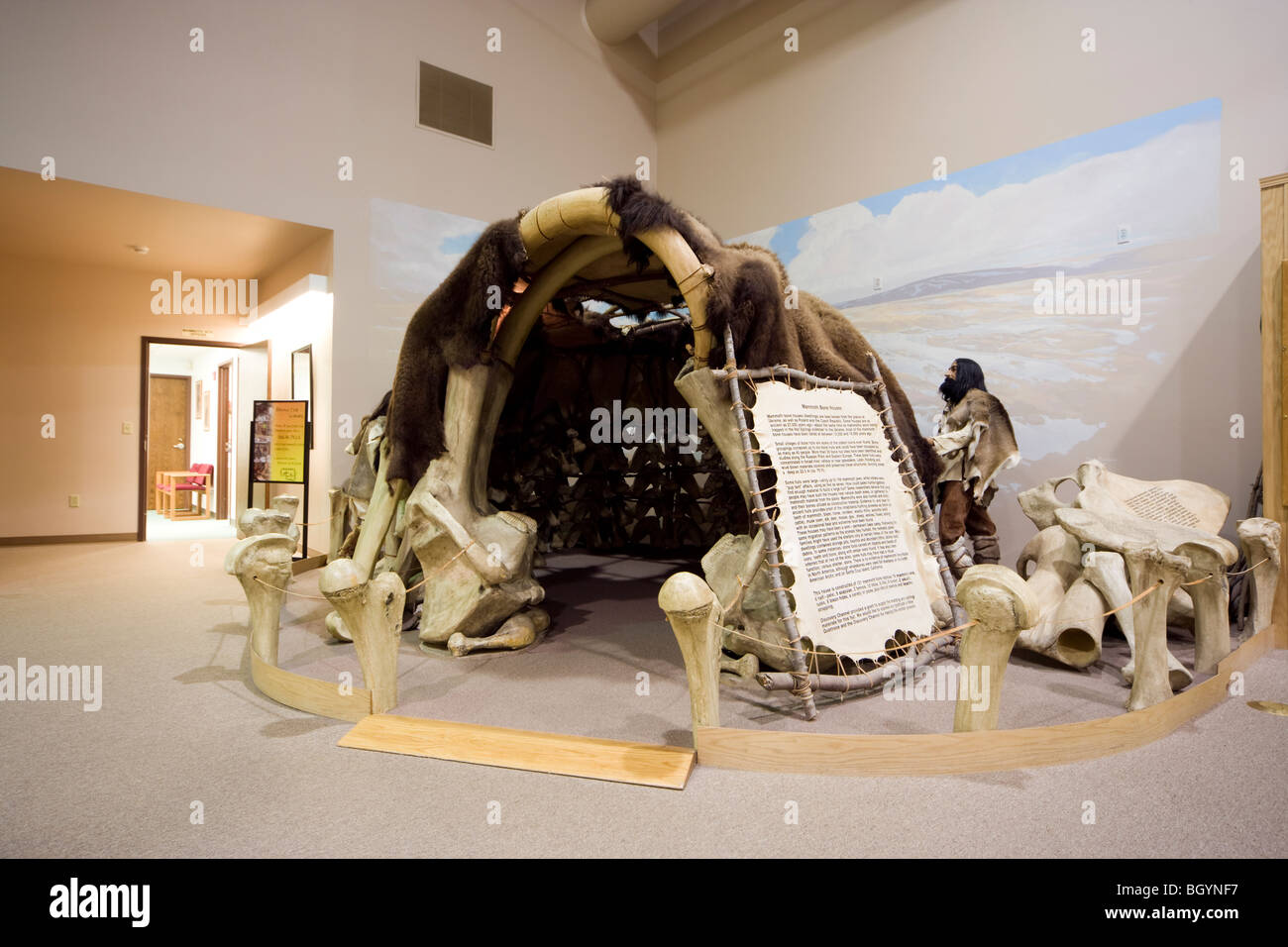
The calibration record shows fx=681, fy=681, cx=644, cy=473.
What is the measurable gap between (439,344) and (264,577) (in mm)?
1712

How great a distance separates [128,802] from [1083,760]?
314 cm

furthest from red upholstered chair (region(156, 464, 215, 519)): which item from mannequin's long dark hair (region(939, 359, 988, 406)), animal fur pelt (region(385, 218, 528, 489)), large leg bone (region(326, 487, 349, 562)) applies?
mannequin's long dark hair (region(939, 359, 988, 406))

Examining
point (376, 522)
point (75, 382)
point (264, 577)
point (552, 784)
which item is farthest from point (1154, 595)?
point (75, 382)

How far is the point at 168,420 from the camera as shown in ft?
42.5

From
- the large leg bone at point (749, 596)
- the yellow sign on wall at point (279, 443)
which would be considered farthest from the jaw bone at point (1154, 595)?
the yellow sign on wall at point (279, 443)

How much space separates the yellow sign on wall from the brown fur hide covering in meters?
3.43

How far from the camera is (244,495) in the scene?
998 cm

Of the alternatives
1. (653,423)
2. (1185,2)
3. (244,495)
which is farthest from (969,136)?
(244,495)

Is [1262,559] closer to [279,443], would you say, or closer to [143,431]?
[279,443]

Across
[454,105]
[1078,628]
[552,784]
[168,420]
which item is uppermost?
[454,105]

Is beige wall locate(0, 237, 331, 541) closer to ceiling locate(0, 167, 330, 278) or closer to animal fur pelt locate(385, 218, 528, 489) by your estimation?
ceiling locate(0, 167, 330, 278)

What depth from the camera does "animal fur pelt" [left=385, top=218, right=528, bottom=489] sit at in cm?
391

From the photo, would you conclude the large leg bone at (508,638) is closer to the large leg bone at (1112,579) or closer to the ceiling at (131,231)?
the large leg bone at (1112,579)

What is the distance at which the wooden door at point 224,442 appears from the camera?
35.4 ft
